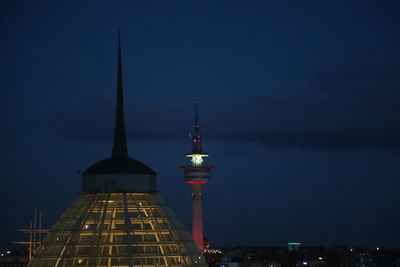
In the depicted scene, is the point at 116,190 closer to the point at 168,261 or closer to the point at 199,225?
the point at 168,261

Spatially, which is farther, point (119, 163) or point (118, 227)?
point (119, 163)

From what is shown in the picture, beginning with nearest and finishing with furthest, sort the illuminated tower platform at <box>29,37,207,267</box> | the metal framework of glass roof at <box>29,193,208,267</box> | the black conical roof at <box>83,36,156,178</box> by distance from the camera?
1. the metal framework of glass roof at <box>29,193,208,267</box>
2. the illuminated tower platform at <box>29,37,207,267</box>
3. the black conical roof at <box>83,36,156,178</box>

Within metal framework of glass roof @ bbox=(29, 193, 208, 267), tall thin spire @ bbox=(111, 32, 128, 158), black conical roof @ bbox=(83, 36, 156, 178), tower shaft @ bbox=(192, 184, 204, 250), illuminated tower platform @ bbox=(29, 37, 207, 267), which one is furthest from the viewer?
tower shaft @ bbox=(192, 184, 204, 250)

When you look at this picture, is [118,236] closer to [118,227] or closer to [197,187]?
[118,227]

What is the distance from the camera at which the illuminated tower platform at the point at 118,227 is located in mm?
Result: 58562

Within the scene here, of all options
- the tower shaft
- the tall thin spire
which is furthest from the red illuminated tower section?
the tall thin spire

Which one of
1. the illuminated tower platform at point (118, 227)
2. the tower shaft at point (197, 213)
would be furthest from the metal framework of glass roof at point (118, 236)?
the tower shaft at point (197, 213)

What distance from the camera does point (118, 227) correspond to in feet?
198

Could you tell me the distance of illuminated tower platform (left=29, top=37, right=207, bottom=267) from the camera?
5856 cm

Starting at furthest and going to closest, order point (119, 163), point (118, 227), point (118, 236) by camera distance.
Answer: point (119, 163), point (118, 227), point (118, 236)

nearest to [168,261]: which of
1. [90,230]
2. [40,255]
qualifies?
[90,230]

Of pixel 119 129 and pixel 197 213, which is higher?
pixel 119 129

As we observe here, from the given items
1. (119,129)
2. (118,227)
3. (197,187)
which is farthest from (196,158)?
(118,227)

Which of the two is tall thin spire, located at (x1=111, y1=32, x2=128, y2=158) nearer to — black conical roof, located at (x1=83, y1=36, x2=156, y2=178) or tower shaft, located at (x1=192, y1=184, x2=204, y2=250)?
black conical roof, located at (x1=83, y1=36, x2=156, y2=178)
